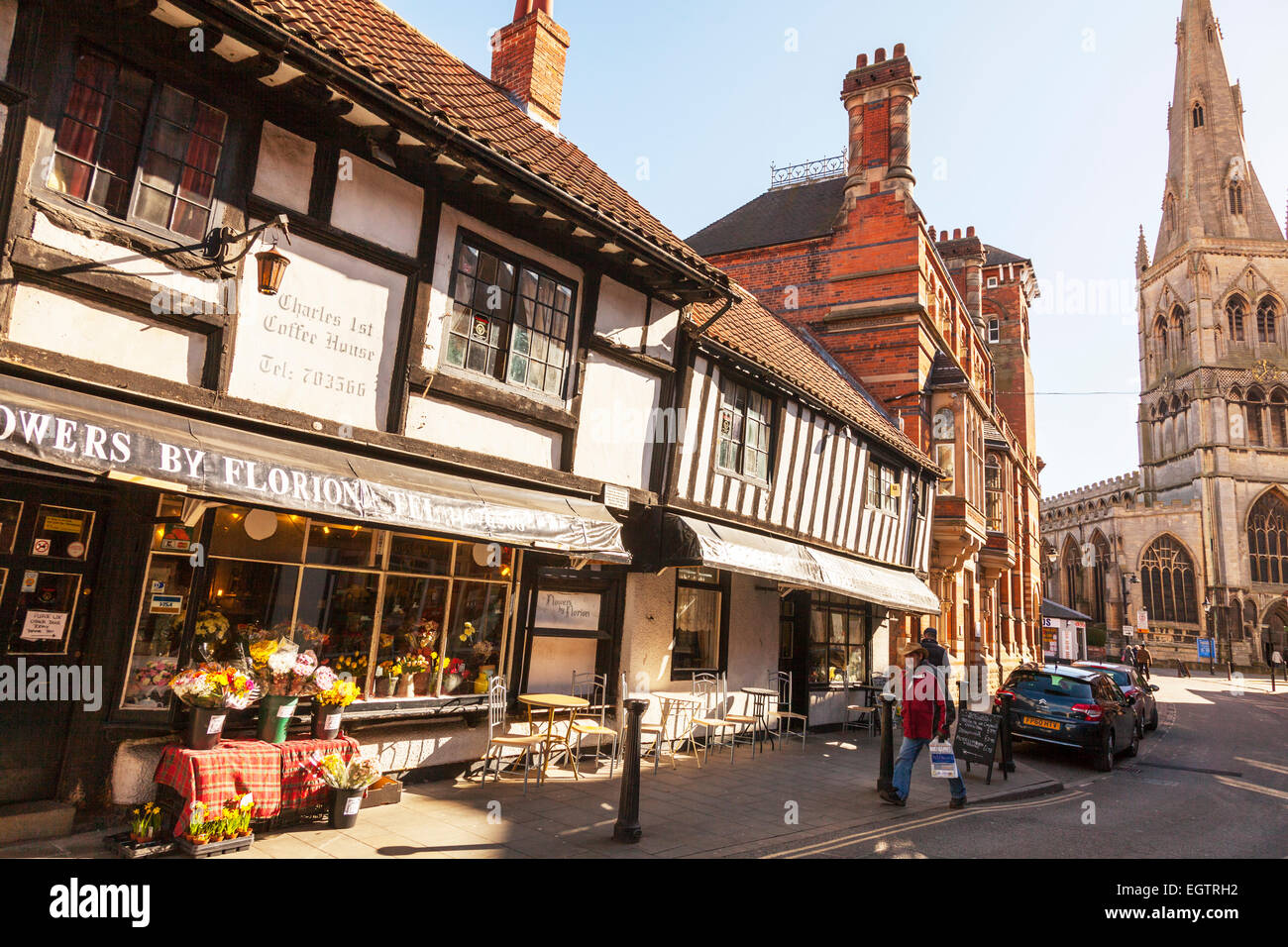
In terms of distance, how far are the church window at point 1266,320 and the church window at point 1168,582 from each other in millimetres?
19563

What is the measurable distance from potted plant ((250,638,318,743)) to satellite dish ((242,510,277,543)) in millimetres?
924

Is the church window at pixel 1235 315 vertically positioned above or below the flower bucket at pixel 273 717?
above

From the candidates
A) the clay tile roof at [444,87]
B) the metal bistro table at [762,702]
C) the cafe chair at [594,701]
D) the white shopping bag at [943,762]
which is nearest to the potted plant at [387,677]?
the cafe chair at [594,701]

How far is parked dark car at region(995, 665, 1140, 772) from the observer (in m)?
11.6

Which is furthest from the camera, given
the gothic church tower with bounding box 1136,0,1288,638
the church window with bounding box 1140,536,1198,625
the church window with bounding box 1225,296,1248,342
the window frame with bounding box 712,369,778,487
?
the church window with bounding box 1225,296,1248,342

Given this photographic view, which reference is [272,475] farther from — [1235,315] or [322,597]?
[1235,315]

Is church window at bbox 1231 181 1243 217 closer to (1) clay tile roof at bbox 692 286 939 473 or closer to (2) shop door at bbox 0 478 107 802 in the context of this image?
(1) clay tile roof at bbox 692 286 939 473

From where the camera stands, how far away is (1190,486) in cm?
6059

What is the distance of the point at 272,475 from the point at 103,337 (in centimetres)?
143

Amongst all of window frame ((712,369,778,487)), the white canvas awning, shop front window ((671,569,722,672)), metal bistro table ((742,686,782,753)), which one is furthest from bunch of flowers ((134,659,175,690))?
metal bistro table ((742,686,782,753))

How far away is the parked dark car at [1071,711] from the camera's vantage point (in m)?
11.6

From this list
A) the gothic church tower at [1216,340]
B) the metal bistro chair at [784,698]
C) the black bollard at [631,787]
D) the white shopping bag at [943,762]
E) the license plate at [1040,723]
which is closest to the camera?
the black bollard at [631,787]

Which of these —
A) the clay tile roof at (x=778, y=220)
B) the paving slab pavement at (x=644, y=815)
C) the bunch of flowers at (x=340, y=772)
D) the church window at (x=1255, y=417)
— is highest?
the church window at (x=1255, y=417)

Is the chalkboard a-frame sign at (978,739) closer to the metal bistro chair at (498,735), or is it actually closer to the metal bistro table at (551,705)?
the metal bistro table at (551,705)
